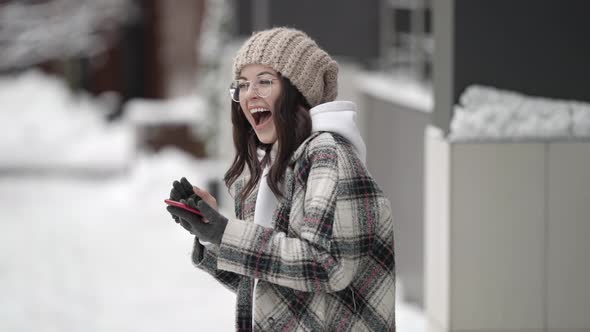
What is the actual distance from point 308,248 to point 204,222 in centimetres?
31

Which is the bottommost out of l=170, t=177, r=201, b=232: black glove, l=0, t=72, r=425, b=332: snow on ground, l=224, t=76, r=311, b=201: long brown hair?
l=0, t=72, r=425, b=332: snow on ground

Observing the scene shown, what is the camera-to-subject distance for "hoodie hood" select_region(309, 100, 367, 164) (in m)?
3.08

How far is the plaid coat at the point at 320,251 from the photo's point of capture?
2.95 meters

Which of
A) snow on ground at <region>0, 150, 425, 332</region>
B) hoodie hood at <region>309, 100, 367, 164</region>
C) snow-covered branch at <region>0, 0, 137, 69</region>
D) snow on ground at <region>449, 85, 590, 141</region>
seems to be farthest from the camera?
snow-covered branch at <region>0, 0, 137, 69</region>

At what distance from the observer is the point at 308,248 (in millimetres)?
2947

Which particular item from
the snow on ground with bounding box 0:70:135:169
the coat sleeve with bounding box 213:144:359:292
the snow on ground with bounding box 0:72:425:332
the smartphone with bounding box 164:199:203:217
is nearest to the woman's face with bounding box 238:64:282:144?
the coat sleeve with bounding box 213:144:359:292

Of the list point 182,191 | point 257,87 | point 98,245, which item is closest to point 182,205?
point 182,191

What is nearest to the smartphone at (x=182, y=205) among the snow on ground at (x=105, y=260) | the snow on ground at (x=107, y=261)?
the snow on ground at (x=107, y=261)

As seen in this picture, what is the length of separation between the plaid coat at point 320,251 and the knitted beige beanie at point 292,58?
0.52 ft

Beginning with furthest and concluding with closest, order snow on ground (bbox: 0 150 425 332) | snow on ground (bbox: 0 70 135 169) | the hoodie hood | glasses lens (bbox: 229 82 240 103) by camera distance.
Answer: snow on ground (bbox: 0 70 135 169)
snow on ground (bbox: 0 150 425 332)
glasses lens (bbox: 229 82 240 103)
the hoodie hood

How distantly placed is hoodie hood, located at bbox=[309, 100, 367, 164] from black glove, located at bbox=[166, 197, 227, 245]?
1.30 ft

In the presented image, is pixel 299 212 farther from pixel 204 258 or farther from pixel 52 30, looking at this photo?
pixel 52 30

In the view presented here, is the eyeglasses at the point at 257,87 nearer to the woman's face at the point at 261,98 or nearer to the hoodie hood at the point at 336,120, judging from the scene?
the woman's face at the point at 261,98

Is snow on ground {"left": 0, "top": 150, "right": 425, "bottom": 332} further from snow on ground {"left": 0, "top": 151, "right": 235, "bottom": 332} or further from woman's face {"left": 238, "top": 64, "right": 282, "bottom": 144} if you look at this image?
woman's face {"left": 238, "top": 64, "right": 282, "bottom": 144}
